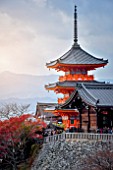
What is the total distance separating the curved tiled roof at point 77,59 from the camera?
48.1 meters

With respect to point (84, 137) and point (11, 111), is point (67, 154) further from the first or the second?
point (11, 111)

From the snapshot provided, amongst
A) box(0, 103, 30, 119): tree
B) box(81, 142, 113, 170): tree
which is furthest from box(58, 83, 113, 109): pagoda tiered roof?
box(0, 103, 30, 119): tree

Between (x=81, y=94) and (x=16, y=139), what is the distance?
22.3 feet

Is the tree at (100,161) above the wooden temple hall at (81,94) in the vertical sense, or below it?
below

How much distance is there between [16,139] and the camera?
39.6 meters

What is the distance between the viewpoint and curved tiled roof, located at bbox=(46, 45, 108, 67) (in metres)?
48.1

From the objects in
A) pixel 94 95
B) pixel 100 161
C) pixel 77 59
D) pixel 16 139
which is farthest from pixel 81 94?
pixel 77 59

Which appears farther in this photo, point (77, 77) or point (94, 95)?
point (77, 77)

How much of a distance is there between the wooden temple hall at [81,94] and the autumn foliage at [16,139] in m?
2.92

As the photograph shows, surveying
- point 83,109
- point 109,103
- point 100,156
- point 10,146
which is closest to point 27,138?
point 10,146

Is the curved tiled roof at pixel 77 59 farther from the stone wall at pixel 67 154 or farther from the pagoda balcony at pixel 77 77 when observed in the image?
the stone wall at pixel 67 154

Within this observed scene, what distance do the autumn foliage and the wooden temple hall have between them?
2.92 m

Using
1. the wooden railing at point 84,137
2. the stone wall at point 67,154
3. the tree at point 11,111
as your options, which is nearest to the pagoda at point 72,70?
the tree at point 11,111

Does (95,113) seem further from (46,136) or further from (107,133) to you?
(46,136)
